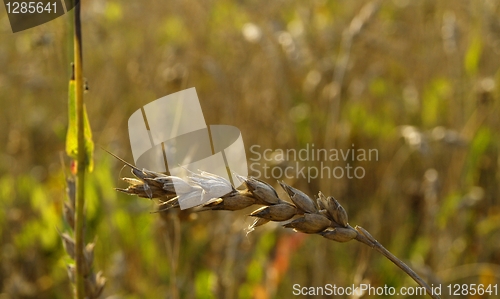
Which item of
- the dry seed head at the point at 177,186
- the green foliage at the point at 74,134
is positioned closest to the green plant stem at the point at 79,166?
the green foliage at the point at 74,134

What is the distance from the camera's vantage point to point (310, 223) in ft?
1.19

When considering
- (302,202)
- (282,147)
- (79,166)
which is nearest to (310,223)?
(302,202)

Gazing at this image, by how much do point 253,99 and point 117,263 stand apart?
890 mm

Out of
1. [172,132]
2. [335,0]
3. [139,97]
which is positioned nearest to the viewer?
[172,132]

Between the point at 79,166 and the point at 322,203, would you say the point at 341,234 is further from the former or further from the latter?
the point at 79,166

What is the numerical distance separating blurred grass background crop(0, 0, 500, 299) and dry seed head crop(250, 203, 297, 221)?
34 centimetres

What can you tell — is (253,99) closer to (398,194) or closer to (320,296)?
(398,194)

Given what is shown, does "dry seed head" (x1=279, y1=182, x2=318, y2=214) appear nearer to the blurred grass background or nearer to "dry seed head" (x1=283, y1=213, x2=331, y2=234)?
"dry seed head" (x1=283, y1=213, x2=331, y2=234)

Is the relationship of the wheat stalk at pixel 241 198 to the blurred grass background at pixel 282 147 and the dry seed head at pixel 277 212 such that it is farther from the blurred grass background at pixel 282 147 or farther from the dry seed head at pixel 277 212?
the blurred grass background at pixel 282 147

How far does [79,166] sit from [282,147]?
4.05ft

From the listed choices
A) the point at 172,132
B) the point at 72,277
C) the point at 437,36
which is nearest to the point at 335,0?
the point at 437,36

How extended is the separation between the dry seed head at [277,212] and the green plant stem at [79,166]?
18 cm

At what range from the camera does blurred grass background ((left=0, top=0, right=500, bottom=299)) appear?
3.89 ft

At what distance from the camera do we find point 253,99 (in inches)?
70.1
